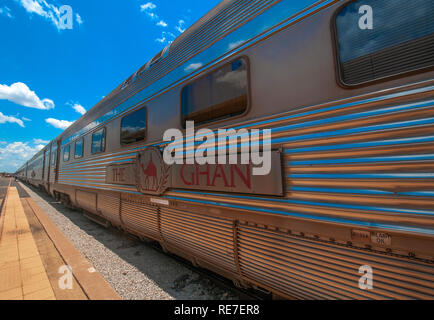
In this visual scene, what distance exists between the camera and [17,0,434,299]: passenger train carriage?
45.8 inches

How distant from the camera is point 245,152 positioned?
190cm

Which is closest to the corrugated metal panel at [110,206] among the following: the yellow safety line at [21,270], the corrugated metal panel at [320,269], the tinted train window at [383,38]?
the yellow safety line at [21,270]

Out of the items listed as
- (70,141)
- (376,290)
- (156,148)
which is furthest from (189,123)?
(70,141)

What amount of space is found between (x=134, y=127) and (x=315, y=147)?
312cm

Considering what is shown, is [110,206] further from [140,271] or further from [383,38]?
[383,38]

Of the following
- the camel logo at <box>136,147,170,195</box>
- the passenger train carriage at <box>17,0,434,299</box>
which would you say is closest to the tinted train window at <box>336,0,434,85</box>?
the passenger train carriage at <box>17,0,434,299</box>

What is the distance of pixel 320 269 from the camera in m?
1.47

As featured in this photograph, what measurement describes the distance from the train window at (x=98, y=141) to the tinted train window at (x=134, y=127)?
40.4 inches

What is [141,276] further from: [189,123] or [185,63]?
[185,63]

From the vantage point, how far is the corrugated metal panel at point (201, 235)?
2086mm

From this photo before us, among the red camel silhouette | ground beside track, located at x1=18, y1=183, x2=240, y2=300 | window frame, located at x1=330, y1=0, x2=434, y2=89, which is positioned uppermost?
window frame, located at x1=330, y1=0, x2=434, y2=89

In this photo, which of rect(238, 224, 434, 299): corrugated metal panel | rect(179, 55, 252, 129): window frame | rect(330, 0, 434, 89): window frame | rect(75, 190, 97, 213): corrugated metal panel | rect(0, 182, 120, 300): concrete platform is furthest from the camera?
rect(75, 190, 97, 213): corrugated metal panel

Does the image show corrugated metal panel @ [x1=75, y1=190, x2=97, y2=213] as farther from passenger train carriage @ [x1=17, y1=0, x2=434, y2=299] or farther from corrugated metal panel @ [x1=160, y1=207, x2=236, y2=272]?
passenger train carriage @ [x1=17, y1=0, x2=434, y2=299]

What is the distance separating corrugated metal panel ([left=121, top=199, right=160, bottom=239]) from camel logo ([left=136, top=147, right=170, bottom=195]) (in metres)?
0.32
